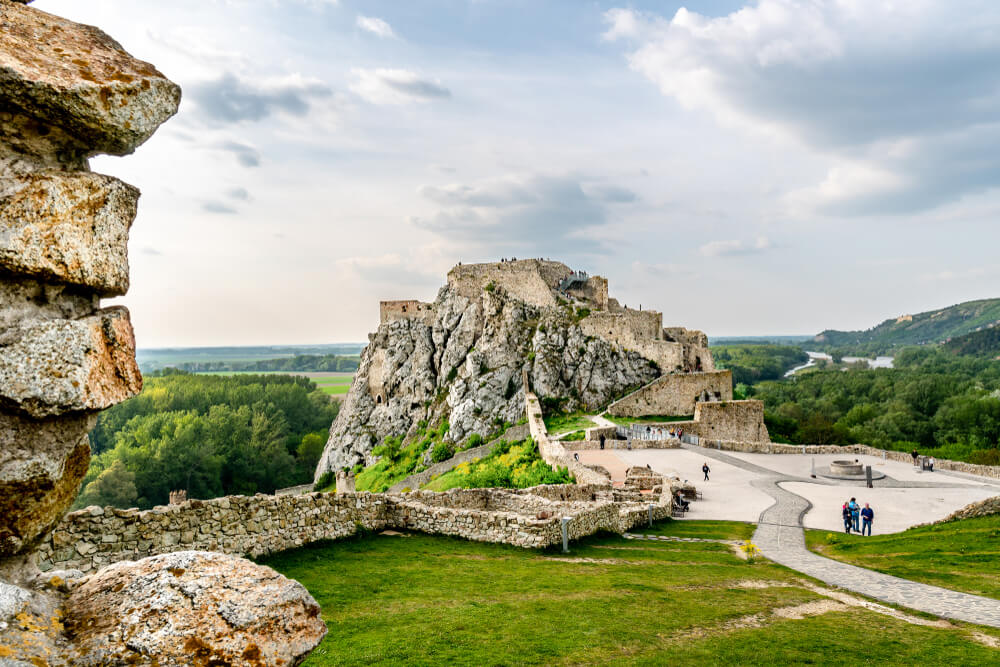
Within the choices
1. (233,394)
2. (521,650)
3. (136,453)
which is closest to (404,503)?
(521,650)

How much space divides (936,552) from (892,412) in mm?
76010

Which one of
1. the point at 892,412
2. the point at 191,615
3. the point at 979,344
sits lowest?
the point at 892,412

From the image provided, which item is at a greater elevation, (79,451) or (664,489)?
(79,451)

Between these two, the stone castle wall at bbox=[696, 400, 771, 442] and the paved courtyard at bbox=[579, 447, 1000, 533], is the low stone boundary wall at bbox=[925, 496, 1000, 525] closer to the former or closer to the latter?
the paved courtyard at bbox=[579, 447, 1000, 533]

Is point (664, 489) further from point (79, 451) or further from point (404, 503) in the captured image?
point (79, 451)

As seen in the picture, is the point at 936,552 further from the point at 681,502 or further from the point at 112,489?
the point at 112,489

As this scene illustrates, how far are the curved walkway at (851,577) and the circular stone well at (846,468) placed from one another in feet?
22.2

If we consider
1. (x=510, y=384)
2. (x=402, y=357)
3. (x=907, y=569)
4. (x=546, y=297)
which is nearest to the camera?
(x=907, y=569)

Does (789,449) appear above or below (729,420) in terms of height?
below

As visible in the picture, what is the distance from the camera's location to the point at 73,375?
322cm

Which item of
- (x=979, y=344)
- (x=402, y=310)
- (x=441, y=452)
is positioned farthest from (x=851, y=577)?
(x=979, y=344)

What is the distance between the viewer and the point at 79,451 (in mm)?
3635

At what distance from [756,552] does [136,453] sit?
223 feet

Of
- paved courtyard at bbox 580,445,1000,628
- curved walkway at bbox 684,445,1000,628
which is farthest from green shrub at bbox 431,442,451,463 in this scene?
curved walkway at bbox 684,445,1000,628
